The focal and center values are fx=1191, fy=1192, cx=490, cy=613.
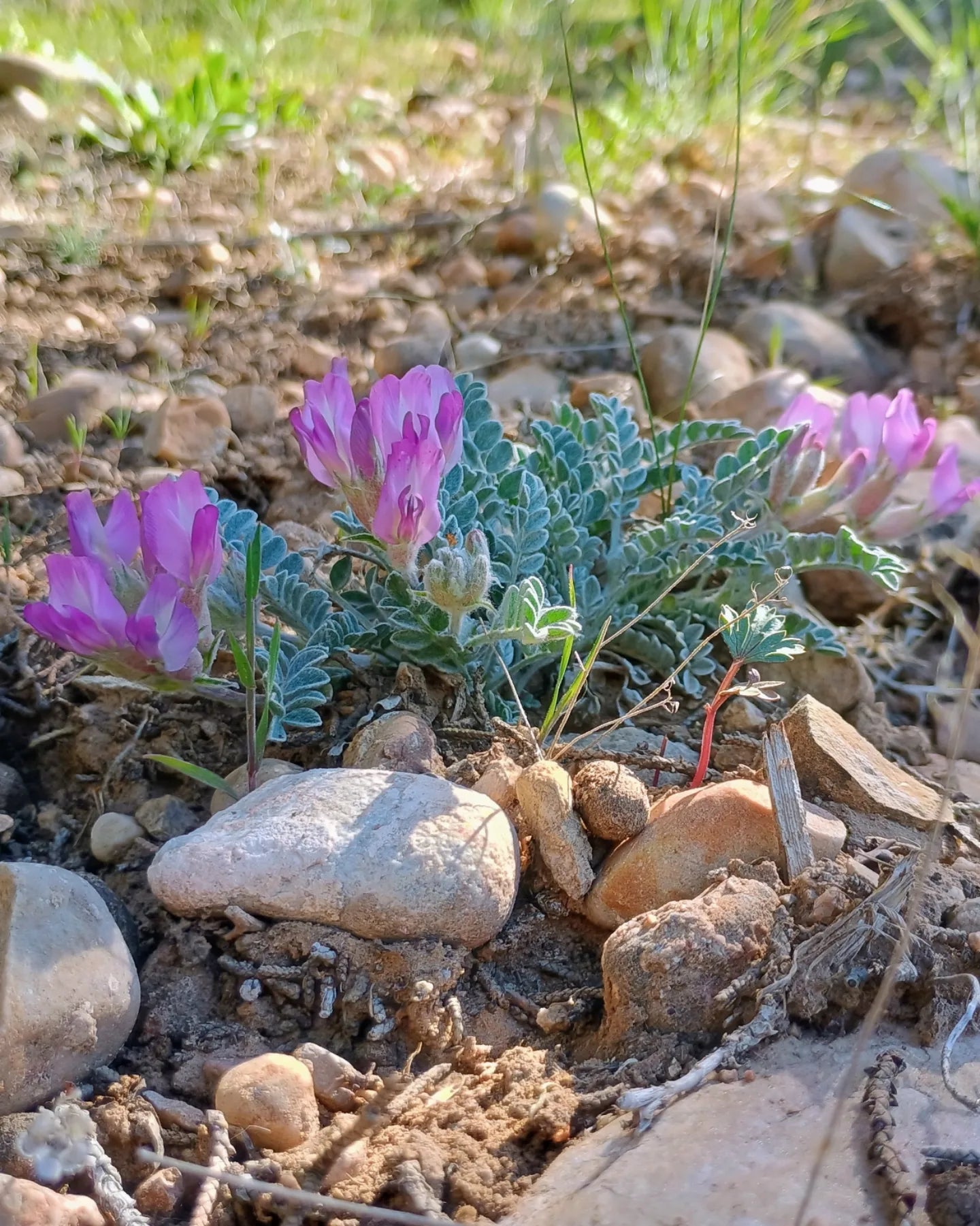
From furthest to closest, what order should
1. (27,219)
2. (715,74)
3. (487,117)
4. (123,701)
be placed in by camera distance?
(487,117), (715,74), (27,219), (123,701)

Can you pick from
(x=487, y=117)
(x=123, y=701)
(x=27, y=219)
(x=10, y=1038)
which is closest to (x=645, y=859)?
(x=10, y=1038)

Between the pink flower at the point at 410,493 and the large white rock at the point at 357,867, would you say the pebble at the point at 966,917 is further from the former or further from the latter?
the pink flower at the point at 410,493

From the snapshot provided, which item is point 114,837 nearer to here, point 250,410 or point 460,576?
point 460,576

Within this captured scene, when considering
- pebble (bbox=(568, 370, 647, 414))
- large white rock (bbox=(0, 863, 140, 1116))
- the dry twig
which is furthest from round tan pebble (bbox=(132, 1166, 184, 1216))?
pebble (bbox=(568, 370, 647, 414))

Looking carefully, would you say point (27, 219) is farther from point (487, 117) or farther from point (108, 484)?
point (487, 117)

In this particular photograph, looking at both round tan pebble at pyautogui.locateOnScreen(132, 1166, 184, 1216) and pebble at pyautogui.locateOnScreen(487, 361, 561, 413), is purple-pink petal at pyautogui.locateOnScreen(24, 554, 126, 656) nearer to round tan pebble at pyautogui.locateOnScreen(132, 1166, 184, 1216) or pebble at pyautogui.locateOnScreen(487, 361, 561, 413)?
round tan pebble at pyautogui.locateOnScreen(132, 1166, 184, 1216)

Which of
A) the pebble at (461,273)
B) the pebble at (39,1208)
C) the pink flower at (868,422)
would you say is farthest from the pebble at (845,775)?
the pebble at (461,273)
